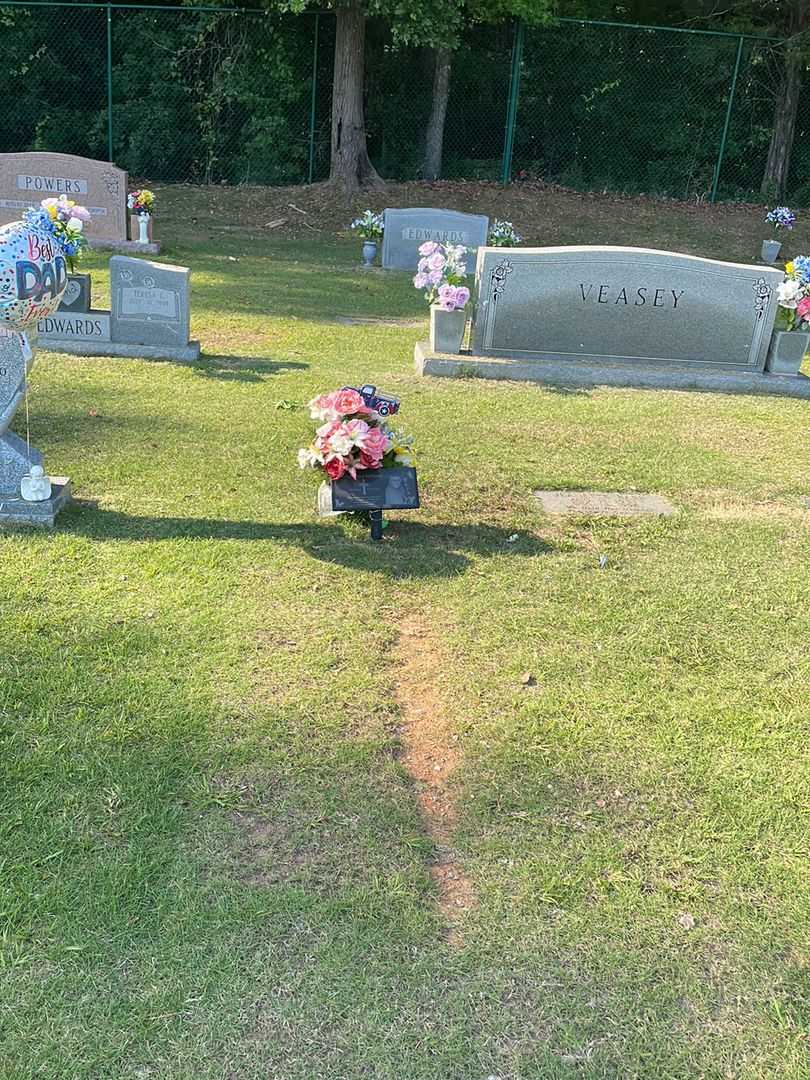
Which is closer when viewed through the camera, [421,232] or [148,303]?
[148,303]

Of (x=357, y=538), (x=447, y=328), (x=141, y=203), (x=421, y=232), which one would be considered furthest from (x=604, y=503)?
(x=141, y=203)

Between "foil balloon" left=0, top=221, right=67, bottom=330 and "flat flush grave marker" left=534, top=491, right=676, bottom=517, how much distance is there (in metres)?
2.82

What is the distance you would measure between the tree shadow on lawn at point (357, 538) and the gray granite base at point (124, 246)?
9.28 meters

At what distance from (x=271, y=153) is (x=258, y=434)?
14.7 meters

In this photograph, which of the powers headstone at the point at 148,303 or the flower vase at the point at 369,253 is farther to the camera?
the flower vase at the point at 369,253

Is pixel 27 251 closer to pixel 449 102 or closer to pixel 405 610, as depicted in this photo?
pixel 405 610

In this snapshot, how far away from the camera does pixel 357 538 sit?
504 cm

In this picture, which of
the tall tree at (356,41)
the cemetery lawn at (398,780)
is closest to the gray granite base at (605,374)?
the cemetery lawn at (398,780)

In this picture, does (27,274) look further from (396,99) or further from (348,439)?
(396,99)

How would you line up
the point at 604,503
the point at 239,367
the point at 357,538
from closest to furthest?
the point at 357,538 → the point at 604,503 → the point at 239,367

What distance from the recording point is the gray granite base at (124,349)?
8.41 m

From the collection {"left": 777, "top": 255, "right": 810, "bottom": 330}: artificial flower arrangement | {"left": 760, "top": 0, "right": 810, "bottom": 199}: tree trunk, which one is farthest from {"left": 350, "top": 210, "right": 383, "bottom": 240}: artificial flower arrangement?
{"left": 760, "top": 0, "right": 810, "bottom": 199}: tree trunk

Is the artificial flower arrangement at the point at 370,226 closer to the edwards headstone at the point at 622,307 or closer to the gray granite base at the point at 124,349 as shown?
the edwards headstone at the point at 622,307

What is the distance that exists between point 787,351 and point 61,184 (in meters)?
9.73
